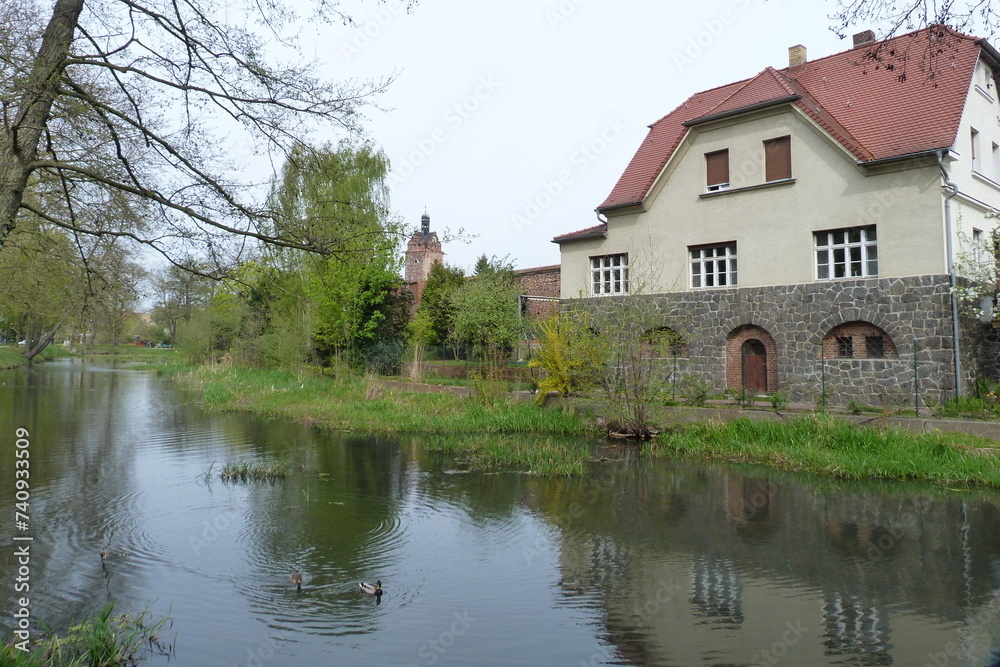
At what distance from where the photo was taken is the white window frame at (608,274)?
22.9 metres

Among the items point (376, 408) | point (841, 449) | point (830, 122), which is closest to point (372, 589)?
point (841, 449)

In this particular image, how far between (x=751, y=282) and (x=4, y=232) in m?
18.1

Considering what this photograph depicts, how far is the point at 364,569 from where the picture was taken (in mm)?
6918

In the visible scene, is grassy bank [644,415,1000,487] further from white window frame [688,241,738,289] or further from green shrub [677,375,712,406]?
white window frame [688,241,738,289]

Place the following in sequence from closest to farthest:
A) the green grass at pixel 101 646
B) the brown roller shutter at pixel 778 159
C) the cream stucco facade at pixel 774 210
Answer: the green grass at pixel 101 646 → the cream stucco facade at pixel 774 210 → the brown roller shutter at pixel 778 159

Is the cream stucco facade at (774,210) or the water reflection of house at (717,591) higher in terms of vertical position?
the cream stucco facade at (774,210)

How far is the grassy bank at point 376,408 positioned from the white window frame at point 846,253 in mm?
8073

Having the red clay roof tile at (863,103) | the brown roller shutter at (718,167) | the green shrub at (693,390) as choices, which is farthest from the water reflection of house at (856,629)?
the brown roller shutter at (718,167)

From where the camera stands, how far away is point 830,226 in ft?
58.7

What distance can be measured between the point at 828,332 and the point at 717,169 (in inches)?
238

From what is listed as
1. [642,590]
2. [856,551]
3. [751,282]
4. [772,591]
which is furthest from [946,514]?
[751,282]

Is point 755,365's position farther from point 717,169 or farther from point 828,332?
point 717,169

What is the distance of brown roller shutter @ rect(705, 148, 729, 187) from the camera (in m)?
20.2

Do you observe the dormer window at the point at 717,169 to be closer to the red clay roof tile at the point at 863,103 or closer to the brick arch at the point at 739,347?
the red clay roof tile at the point at 863,103
